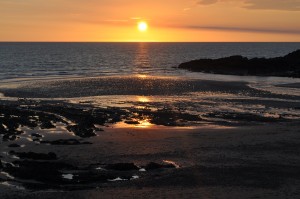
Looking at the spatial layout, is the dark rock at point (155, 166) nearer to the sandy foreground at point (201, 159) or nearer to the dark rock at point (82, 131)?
the sandy foreground at point (201, 159)

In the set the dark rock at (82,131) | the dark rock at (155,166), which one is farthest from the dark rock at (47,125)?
the dark rock at (155,166)

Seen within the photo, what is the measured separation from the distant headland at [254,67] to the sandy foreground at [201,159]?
44.6 meters

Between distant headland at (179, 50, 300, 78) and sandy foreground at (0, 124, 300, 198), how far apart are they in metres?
44.6

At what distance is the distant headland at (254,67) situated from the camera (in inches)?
2891

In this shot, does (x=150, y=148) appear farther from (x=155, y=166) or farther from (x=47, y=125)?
(x=47, y=125)

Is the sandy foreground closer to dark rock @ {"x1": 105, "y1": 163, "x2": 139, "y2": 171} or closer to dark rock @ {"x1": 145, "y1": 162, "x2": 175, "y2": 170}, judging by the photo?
dark rock @ {"x1": 145, "y1": 162, "x2": 175, "y2": 170}

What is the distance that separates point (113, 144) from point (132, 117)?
8580 mm

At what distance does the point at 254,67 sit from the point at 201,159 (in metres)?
61.1

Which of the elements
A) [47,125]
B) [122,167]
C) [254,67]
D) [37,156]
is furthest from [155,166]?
[254,67]

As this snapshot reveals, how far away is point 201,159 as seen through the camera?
68.9ft

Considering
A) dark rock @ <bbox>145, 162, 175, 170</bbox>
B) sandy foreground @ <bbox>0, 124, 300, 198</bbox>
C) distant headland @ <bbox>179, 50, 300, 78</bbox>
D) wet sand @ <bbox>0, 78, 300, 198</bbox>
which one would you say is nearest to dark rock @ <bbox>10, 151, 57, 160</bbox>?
wet sand @ <bbox>0, 78, 300, 198</bbox>

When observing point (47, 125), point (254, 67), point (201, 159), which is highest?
point (254, 67)

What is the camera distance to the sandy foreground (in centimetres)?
1641

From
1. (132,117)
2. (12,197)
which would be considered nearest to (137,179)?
(12,197)
